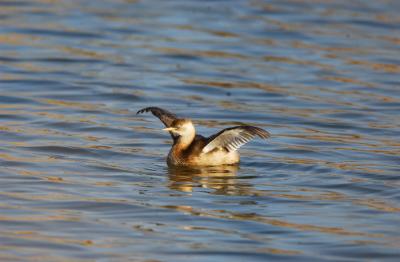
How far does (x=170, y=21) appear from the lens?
21203mm

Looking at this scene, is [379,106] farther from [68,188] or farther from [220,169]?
[68,188]

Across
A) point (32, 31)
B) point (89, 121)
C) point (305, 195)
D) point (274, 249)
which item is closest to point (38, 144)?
point (89, 121)

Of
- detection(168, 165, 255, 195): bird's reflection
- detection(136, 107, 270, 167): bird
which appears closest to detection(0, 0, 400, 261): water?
detection(168, 165, 255, 195): bird's reflection

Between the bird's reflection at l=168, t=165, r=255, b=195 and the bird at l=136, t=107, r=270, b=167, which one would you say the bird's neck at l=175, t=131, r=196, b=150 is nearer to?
the bird at l=136, t=107, r=270, b=167

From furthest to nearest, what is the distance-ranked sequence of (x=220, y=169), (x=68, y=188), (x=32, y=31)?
(x=32, y=31) < (x=220, y=169) < (x=68, y=188)

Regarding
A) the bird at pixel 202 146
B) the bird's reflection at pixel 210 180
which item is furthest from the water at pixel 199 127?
the bird at pixel 202 146

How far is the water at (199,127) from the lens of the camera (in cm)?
866

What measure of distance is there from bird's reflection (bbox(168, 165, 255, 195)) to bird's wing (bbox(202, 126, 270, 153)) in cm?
24

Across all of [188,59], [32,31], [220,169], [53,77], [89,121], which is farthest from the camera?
[32,31]

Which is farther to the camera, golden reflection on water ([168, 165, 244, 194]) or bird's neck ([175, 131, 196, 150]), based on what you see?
bird's neck ([175, 131, 196, 150])

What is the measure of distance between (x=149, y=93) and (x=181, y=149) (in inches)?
154

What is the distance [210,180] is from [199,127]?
2966 mm

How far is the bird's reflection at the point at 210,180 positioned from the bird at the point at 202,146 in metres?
0.10

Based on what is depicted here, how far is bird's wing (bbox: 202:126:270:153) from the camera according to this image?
11.5 m
